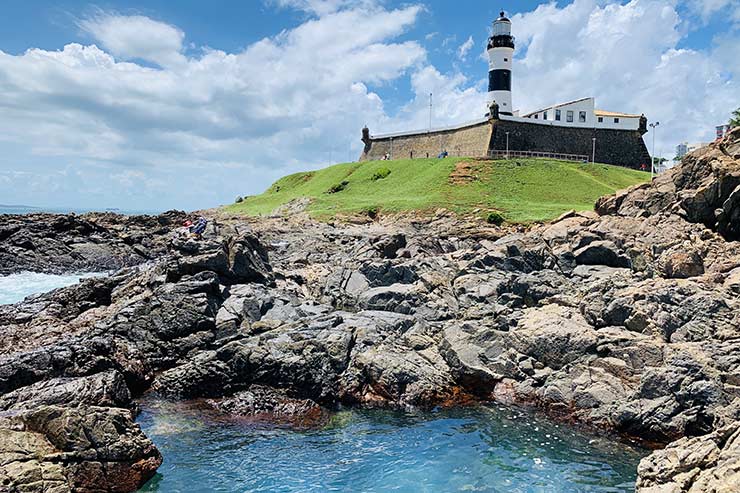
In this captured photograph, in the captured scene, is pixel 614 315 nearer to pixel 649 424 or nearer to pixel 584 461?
pixel 649 424

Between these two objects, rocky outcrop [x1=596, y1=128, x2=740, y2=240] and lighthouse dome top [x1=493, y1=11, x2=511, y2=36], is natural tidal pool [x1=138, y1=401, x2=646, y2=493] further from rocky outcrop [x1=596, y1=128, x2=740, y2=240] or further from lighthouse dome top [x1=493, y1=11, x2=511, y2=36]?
lighthouse dome top [x1=493, y1=11, x2=511, y2=36]

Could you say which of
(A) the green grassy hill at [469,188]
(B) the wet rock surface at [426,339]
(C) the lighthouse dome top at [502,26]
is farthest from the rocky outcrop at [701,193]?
(C) the lighthouse dome top at [502,26]

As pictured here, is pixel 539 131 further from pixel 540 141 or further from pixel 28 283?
pixel 28 283

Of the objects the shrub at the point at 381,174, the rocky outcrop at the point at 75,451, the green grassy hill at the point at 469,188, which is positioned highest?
the shrub at the point at 381,174

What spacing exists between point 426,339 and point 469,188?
44284 mm

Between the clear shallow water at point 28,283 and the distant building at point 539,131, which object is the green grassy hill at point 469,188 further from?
the clear shallow water at point 28,283

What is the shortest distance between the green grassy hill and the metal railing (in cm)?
366

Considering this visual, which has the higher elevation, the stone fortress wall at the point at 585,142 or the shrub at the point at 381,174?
the stone fortress wall at the point at 585,142

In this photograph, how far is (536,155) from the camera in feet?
252

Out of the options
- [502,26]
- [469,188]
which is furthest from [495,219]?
[502,26]

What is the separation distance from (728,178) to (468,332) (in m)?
18.3

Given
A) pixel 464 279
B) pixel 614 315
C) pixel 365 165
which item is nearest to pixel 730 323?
pixel 614 315

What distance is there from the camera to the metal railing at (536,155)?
243 ft

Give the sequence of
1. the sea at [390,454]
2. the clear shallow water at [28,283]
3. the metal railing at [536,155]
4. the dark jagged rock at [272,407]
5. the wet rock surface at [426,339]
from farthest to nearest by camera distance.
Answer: the metal railing at [536,155], the clear shallow water at [28,283], the dark jagged rock at [272,407], the wet rock surface at [426,339], the sea at [390,454]
